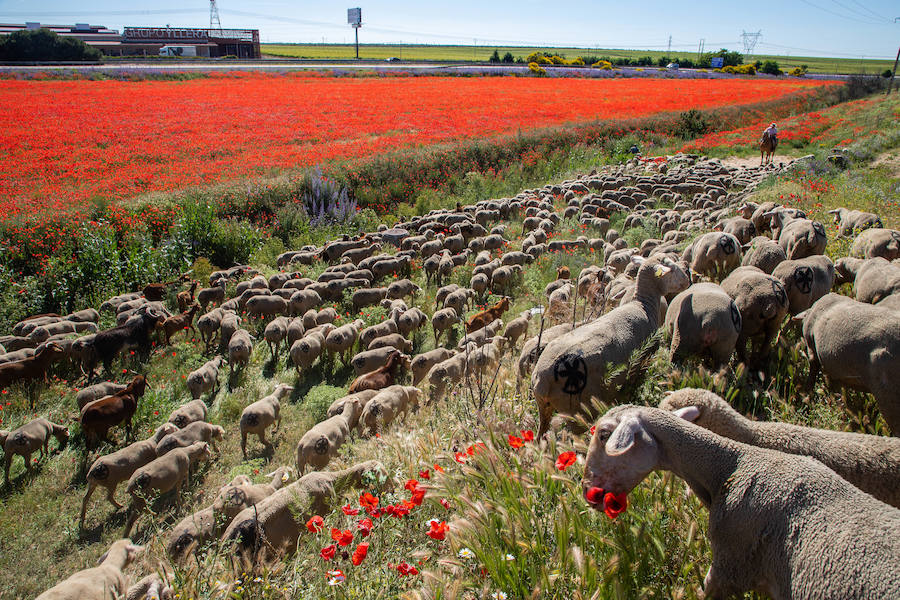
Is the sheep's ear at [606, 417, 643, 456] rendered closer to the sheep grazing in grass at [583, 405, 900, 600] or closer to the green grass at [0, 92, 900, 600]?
the sheep grazing in grass at [583, 405, 900, 600]

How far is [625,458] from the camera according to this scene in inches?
101

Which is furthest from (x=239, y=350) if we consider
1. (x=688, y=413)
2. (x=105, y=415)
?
(x=688, y=413)

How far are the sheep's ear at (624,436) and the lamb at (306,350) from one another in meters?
7.95

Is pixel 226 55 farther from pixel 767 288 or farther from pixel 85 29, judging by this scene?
pixel 767 288

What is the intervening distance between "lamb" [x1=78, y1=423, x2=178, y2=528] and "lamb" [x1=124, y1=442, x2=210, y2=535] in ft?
0.74

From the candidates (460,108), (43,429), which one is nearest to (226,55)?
(460,108)

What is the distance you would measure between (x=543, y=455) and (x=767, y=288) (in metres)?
4.06

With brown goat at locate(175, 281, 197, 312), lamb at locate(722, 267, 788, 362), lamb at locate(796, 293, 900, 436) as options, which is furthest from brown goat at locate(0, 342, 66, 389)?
lamb at locate(796, 293, 900, 436)

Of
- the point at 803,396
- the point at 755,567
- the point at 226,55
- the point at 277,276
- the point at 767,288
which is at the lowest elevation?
the point at 277,276

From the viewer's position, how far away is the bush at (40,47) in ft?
179

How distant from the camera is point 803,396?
16.0 feet

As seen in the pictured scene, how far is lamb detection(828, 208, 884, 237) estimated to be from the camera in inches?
373

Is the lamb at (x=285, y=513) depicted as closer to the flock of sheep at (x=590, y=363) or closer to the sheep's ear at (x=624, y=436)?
the flock of sheep at (x=590, y=363)

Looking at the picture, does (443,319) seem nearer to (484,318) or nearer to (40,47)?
(484,318)
